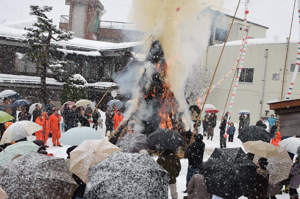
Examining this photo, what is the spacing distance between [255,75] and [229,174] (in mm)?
20008

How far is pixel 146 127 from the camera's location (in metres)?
10.8

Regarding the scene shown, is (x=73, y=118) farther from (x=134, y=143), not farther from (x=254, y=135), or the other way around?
(x=254, y=135)

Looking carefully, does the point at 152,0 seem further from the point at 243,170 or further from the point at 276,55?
the point at 276,55

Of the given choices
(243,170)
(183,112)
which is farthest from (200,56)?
(243,170)

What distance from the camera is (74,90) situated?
760 inches

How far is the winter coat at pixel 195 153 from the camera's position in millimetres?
6203

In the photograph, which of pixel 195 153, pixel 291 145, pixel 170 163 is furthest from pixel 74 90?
pixel 291 145

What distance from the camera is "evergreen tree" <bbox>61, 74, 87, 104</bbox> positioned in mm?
19266

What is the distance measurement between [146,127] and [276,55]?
14768 millimetres

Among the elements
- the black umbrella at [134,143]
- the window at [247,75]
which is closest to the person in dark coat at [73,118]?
the black umbrella at [134,143]

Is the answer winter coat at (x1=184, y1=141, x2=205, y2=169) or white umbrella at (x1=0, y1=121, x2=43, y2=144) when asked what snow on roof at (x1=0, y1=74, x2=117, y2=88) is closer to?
white umbrella at (x1=0, y1=121, x2=43, y2=144)

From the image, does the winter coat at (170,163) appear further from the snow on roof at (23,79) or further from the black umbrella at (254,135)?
the snow on roof at (23,79)

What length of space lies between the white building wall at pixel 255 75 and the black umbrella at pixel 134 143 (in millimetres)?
17065

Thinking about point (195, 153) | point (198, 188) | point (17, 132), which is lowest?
point (198, 188)
